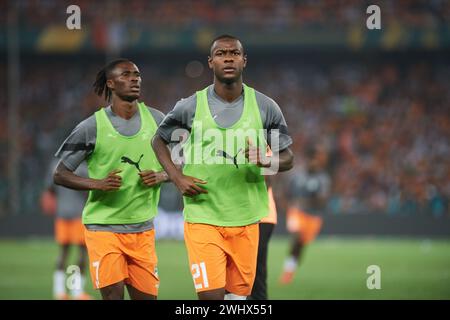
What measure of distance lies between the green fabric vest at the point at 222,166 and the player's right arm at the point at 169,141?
0.23ft

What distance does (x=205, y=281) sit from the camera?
7086 mm

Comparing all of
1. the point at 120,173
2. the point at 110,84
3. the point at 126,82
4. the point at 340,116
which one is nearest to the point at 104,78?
the point at 110,84

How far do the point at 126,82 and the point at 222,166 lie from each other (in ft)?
4.69

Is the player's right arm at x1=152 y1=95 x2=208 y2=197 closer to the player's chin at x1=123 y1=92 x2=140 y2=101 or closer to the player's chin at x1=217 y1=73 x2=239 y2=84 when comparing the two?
the player's chin at x1=217 y1=73 x2=239 y2=84

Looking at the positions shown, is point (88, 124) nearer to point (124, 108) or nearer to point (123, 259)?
point (124, 108)

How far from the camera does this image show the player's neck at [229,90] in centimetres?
735

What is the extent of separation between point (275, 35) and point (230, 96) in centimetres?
2669

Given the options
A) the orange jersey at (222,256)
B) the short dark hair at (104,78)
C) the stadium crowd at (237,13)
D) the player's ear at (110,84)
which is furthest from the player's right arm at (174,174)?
the stadium crowd at (237,13)

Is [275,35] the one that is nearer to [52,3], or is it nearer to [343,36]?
[343,36]

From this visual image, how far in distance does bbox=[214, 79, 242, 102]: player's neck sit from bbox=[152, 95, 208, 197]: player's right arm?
0.23 m

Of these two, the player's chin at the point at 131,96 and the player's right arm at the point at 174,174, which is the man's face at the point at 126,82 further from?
the player's right arm at the point at 174,174

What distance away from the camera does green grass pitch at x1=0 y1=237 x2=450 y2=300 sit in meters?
13.0
